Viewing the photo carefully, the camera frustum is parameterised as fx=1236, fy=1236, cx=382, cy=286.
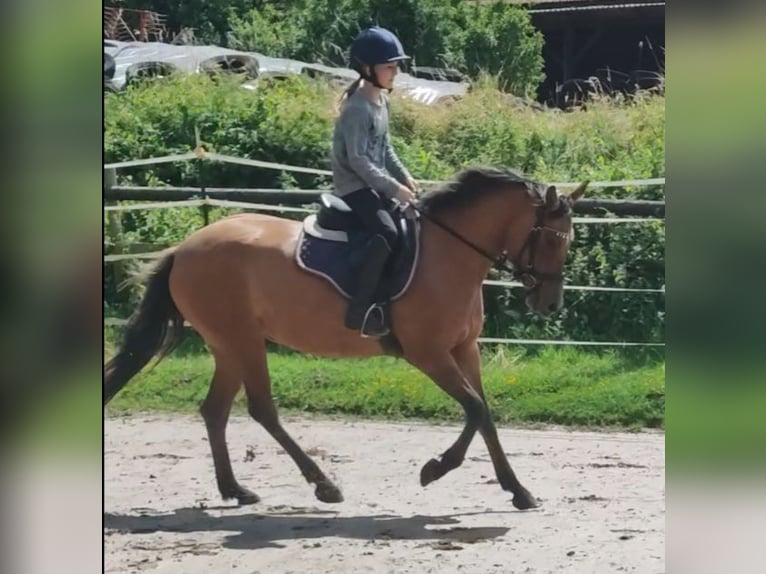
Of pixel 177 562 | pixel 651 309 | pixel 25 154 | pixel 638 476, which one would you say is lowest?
pixel 177 562

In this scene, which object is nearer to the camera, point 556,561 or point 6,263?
point 556,561

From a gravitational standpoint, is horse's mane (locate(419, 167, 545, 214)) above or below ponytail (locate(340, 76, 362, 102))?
below

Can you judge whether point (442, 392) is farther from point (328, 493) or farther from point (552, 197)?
point (552, 197)

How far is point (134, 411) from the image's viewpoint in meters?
5.59

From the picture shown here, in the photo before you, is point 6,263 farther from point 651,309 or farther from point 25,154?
point 651,309

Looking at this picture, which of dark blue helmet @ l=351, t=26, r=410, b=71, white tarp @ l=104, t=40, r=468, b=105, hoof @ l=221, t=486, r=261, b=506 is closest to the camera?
dark blue helmet @ l=351, t=26, r=410, b=71

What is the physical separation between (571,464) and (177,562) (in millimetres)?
1793

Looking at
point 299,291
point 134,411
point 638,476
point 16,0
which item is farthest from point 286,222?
point 638,476

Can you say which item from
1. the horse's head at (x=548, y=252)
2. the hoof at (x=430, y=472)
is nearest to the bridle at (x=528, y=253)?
the horse's head at (x=548, y=252)

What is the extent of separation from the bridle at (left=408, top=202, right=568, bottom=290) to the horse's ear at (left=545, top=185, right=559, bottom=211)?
0.09 feet

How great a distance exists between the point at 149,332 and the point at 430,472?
4.62 ft

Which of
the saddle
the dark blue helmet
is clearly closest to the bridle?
the saddle

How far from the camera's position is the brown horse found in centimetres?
539

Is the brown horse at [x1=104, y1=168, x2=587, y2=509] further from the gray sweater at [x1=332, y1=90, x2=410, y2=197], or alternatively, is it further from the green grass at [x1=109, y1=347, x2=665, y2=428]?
the gray sweater at [x1=332, y1=90, x2=410, y2=197]
